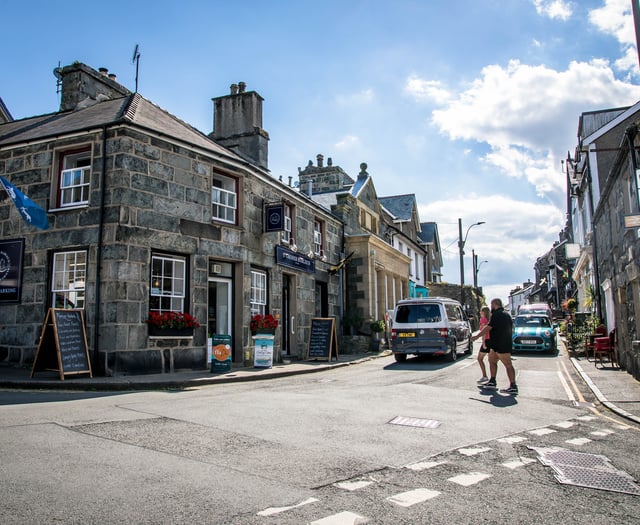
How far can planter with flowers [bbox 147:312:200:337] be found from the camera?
1269 cm

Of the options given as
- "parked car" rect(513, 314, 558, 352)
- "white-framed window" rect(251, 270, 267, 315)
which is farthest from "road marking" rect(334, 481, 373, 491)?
"parked car" rect(513, 314, 558, 352)

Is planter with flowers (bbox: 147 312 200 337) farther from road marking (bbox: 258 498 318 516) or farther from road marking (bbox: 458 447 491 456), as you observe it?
road marking (bbox: 258 498 318 516)

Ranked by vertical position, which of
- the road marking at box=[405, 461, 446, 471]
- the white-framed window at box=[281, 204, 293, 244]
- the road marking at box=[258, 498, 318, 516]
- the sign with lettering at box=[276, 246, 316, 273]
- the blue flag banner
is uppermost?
the white-framed window at box=[281, 204, 293, 244]

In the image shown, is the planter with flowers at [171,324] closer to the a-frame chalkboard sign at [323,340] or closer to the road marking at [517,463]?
the a-frame chalkboard sign at [323,340]

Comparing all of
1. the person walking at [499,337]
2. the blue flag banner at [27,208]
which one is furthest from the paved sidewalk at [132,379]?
the person walking at [499,337]

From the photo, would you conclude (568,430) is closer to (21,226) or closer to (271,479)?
(271,479)

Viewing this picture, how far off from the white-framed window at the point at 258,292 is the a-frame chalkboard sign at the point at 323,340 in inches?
79.8

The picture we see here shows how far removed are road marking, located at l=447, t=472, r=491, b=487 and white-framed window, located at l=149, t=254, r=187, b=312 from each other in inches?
389

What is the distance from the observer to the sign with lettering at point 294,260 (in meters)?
17.3

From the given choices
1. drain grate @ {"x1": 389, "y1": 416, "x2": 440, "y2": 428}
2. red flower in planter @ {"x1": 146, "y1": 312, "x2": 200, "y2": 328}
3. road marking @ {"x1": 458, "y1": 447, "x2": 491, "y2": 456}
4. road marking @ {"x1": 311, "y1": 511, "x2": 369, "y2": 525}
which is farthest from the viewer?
red flower in planter @ {"x1": 146, "y1": 312, "x2": 200, "y2": 328}

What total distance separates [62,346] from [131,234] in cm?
294

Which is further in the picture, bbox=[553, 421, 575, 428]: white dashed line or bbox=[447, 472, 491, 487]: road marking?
bbox=[553, 421, 575, 428]: white dashed line

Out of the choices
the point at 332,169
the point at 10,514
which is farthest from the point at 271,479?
the point at 332,169

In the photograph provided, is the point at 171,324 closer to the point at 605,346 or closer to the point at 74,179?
the point at 74,179
